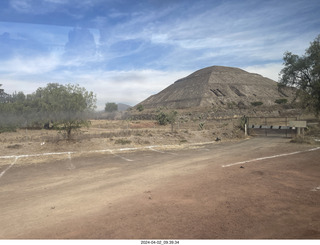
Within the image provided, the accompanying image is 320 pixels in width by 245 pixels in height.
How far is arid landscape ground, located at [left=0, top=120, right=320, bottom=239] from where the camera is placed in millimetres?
4625

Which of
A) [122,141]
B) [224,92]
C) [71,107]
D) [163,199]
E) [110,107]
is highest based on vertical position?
[224,92]

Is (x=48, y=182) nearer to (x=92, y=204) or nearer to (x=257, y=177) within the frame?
(x=92, y=204)

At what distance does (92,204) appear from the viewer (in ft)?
20.8

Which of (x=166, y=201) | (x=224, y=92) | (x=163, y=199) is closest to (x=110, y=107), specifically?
(x=224, y=92)

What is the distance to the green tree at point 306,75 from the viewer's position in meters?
25.2

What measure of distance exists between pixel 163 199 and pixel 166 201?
196mm

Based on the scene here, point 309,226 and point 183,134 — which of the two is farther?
point 183,134

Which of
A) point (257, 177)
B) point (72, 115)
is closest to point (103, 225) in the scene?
point (257, 177)

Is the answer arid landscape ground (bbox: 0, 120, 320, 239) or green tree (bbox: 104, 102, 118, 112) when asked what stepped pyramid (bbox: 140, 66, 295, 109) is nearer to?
green tree (bbox: 104, 102, 118, 112)

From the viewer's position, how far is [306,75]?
104 ft

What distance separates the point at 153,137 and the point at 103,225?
16764mm

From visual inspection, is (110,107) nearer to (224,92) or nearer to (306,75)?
Result: (224,92)

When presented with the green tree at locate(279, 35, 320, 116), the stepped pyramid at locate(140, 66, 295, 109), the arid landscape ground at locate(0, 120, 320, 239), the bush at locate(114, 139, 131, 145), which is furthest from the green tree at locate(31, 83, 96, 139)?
the stepped pyramid at locate(140, 66, 295, 109)

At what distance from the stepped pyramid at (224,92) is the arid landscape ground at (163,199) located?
8405cm
